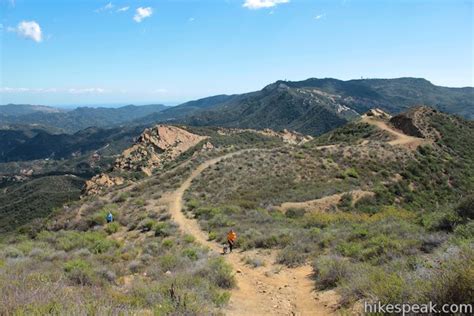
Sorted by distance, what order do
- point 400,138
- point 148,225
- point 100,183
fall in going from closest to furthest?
point 148,225, point 400,138, point 100,183

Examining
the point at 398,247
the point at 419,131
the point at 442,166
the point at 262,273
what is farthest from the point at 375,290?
the point at 419,131

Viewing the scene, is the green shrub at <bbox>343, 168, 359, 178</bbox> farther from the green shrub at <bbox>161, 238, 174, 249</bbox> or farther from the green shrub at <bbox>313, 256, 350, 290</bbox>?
the green shrub at <bbox>313, 256, 350, 290</bbox>

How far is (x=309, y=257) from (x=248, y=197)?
1587 cm

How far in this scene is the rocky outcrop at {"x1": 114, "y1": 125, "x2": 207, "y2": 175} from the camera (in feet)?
284

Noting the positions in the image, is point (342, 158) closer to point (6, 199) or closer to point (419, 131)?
point (419, 131)

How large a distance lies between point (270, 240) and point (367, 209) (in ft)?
46.4

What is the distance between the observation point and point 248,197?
93.2ft

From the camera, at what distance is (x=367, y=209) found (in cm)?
2706

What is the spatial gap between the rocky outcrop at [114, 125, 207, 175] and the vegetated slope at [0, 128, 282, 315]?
6115cm

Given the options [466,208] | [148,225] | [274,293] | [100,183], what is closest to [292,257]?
[274,293]

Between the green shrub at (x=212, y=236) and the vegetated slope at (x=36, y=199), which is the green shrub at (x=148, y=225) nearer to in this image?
the green shrub at (x=212, y=236)

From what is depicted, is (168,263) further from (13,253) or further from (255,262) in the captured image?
(13,253)

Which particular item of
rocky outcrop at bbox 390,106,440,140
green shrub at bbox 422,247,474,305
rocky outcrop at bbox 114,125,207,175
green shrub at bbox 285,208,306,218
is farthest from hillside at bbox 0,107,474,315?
rocky outcrop at bbox 114,125,207,175

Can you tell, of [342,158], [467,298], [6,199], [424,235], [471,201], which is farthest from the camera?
[6,199]
